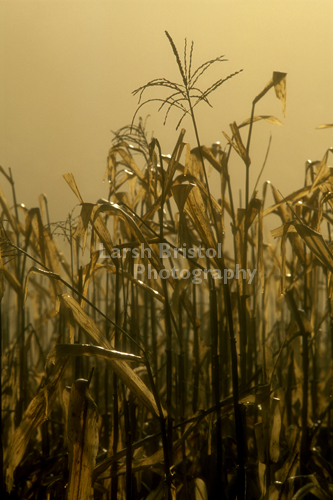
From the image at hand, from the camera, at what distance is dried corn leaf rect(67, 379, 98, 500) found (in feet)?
1.99

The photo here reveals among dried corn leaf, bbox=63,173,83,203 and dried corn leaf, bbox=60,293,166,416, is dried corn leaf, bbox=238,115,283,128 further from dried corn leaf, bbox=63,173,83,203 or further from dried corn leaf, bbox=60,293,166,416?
dried corn leaf, bbox=60,293,166,416

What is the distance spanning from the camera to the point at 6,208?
109 centimetres

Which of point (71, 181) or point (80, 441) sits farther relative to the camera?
point (71, 181)

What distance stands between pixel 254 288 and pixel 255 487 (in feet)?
1.48

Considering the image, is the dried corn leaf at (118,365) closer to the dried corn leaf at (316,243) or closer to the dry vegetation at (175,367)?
the dry vegetation at (175,367)

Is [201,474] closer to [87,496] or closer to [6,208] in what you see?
→ [87,496]

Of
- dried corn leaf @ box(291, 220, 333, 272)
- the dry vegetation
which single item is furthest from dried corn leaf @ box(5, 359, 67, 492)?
dried corn leaf @ box(291, 220, 333, 272)

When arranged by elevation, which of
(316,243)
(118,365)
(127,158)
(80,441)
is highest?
(127,158)

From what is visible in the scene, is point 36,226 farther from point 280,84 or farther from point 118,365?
point 280,84

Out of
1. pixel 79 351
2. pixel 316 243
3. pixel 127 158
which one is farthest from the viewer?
pixel 127 158

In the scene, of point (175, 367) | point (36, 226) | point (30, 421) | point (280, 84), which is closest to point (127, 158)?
point (36, 226)

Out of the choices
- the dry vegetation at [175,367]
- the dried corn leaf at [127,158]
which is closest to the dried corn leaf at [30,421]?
the dry vegetation at [175,367]

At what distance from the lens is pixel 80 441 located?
607 mm

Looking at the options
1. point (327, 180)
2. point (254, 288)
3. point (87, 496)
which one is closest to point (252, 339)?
point (254, 288)
